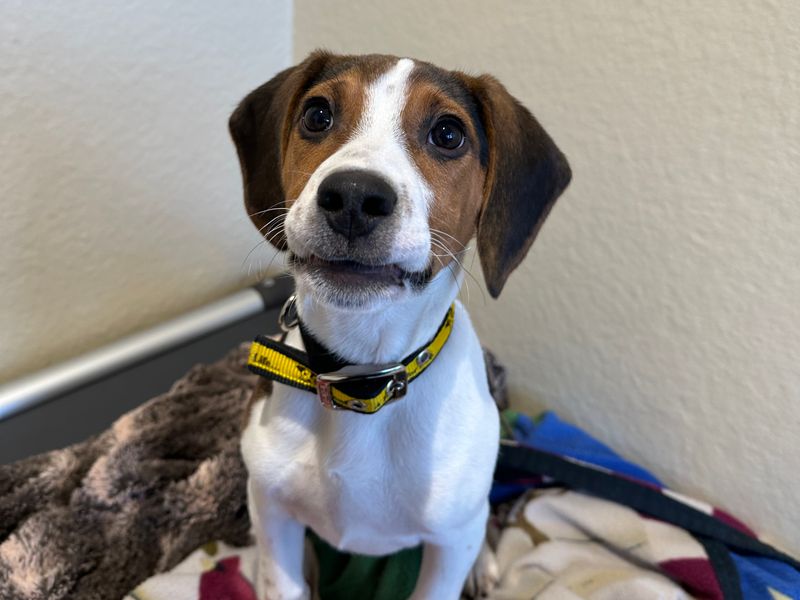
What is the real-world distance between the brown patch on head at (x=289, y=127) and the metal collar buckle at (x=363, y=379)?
9.4 inches

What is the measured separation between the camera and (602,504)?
1.70m

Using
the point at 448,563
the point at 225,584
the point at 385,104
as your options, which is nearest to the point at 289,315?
the point at 385,104

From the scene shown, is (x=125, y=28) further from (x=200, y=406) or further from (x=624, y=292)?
(x=624, y=292)

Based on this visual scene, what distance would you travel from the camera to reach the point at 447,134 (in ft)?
3.59

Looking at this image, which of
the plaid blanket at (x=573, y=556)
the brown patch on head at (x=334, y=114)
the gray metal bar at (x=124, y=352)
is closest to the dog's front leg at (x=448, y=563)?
the plaid blanket at (x=573, y=556)

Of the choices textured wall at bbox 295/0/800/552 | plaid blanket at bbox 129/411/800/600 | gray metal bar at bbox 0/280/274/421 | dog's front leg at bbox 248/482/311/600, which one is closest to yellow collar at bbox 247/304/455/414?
dog's front leg at bbox 248/482/311/600

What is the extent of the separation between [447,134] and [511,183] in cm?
13

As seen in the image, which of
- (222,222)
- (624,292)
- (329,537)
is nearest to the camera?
(329,537)

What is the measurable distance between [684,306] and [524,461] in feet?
1.88

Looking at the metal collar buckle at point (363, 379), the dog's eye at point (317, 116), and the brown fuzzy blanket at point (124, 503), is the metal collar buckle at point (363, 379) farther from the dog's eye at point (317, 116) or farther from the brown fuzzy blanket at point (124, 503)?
the brown fuzzy blanket at point (124, 503)

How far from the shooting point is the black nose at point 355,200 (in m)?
0.86

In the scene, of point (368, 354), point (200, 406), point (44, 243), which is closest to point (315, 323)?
point (368, 354)

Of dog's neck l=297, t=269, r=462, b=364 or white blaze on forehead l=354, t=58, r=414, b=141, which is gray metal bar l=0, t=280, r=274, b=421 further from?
white blaze on forehead l=354, t=58, r=414, b=141

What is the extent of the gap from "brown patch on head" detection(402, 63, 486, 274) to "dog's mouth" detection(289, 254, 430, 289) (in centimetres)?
8
